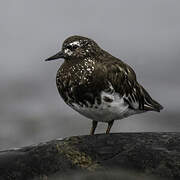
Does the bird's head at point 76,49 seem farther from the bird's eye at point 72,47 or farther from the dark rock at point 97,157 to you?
the dark rock at point 97,157

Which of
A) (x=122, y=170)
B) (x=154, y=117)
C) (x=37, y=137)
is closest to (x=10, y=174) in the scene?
(x=122, y=170)

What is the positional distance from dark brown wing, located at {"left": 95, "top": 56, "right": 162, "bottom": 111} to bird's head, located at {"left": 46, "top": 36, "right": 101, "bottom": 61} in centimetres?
31

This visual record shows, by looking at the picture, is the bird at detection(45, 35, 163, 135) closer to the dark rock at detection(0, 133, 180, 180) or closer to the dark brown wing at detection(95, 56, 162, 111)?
the dark brown wing at detection(95, 56, 162, 111)

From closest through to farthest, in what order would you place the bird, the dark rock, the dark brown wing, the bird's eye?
1. the dark rock
2. the bird
3. the dark brown wing
4. the bird's eye

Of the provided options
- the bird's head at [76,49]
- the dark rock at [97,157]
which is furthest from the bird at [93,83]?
the dark rock at [97,157]

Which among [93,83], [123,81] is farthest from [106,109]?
[123,81]

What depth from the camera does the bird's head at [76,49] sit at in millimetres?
10641

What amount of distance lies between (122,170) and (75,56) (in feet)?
7.65

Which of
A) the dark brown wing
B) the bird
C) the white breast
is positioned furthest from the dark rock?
the dark brown wing

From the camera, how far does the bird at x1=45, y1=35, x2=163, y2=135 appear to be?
33.5ft

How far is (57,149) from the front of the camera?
31.8 ft

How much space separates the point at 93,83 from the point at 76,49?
2.46 feet

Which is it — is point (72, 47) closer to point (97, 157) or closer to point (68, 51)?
point (68, 51)

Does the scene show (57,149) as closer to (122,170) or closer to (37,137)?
(122,170)
